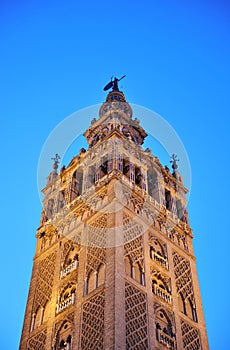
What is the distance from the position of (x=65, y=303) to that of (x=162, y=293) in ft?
14.1

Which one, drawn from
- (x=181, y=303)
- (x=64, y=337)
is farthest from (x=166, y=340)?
(x=64, y=337)

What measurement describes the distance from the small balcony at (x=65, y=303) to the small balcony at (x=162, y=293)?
11.5 ft

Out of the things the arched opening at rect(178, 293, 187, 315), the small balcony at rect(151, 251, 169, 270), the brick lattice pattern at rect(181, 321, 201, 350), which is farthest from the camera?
the small balcony at rect(151, 251, 169, 270)

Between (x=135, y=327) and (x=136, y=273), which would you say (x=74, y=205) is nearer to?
(x=136, y=273)

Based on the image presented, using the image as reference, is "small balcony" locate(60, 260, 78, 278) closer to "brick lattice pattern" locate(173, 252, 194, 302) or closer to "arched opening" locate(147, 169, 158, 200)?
"brick lattice pattern" locate(173, 252, 194, 302)

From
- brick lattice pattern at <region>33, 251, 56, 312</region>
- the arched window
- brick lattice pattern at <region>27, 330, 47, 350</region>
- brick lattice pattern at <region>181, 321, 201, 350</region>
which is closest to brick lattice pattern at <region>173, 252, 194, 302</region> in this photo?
brick lattice pattern at <region>181, 321, 201, 350</region>

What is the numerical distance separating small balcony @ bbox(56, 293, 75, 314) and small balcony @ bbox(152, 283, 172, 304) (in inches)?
139

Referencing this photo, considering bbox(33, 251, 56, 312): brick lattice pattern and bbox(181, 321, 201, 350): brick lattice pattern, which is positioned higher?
bbox(33, 251, 56, 312): brick lattice pattern

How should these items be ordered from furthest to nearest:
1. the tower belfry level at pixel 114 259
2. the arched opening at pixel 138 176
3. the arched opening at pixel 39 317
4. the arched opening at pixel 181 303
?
the arched opening at pixel 138 176
the arched opening at pixel 181 303
the arched opening at pixel 39 317
the tower belfry level at pixel 114 259

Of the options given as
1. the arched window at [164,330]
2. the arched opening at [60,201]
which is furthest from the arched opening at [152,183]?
the arched window at [164,330]

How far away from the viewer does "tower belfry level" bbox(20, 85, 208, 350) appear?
23.6 m

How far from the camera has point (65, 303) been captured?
1019 inches

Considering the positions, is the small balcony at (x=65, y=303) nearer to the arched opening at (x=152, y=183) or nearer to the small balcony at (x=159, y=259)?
the small balcony at (x=159, y=259)

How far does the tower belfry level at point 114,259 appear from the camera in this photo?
23.6 m
